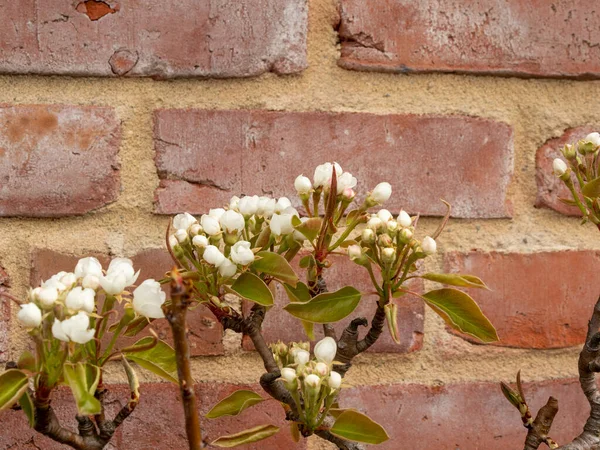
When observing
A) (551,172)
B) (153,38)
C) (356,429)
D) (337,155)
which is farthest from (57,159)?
(551,172)

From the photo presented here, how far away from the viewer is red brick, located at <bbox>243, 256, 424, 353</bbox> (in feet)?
2.45

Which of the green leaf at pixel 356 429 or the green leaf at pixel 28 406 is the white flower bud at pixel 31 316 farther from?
the green leaf at pixel 356 429

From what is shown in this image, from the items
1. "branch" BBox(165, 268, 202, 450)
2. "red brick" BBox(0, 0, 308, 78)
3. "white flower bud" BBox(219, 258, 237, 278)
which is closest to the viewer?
"branch" BBox(165, 268, 202, 450)

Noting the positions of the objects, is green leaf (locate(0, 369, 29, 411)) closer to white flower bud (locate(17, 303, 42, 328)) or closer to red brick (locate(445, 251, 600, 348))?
white flower bud (locate(17, 303, 42, 328))

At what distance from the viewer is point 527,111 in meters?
0.78

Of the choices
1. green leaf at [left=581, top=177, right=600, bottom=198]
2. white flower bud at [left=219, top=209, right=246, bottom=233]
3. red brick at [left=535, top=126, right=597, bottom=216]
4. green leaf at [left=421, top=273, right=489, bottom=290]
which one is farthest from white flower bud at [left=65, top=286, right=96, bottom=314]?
red brick at [left=535, top=126, right=597, bottom=216]

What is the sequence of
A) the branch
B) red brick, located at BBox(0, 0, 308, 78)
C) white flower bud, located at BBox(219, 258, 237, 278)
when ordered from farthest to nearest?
1. red brick, located at BBox(0, 0, 308, 78)
2. white flower bud, located at BBox(219, 258, 237, 278)
3. the branch

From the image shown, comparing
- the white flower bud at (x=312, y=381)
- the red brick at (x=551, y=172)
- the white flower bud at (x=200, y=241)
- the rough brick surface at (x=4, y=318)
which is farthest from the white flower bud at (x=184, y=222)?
the red brick at (x=551, y=172)

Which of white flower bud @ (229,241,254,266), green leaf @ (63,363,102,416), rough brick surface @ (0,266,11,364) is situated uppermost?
white flower bud @ (229,241,254,266)

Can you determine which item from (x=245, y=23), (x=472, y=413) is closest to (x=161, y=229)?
(x=245, y=23)

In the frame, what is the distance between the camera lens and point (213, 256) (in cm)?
49

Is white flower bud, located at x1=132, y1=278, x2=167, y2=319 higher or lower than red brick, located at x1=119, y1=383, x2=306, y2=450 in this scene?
higher

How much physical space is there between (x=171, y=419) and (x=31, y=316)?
32 cm

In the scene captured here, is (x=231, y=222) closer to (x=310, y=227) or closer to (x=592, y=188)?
(x=310, y=227)
